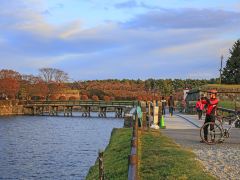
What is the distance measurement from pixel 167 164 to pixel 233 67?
195 feet

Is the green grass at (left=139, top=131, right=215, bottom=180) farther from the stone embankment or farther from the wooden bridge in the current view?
the stone embankment

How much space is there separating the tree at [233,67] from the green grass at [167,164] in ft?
179

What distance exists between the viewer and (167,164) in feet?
38.4

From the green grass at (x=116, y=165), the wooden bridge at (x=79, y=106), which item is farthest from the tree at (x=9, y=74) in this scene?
the green grass at (x=116, y=165)

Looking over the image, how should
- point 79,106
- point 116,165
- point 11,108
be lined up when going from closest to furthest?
point 116,165 < point 79,106 < point 11,108

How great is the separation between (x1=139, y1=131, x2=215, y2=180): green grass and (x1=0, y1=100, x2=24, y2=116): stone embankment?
315ft

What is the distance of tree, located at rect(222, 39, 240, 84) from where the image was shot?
68062mm

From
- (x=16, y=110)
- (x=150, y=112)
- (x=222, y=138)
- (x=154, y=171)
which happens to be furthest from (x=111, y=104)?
(x=154, y=171)

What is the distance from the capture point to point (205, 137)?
17125mm

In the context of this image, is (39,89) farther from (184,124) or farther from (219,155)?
(219,155)

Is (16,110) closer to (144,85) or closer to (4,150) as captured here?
(144,85)

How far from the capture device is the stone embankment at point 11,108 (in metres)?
108

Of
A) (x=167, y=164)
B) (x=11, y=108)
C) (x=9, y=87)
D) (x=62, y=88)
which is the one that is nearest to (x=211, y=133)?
(x=167, y=164)

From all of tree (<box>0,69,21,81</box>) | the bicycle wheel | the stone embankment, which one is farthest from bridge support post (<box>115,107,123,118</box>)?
the bicycle wheel
